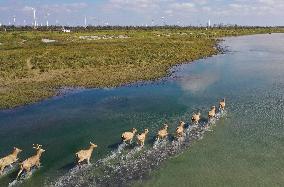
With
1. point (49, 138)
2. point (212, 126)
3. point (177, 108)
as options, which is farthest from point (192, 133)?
point (49, 138)

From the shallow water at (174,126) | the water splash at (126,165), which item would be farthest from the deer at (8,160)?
the water splash at (126,165)

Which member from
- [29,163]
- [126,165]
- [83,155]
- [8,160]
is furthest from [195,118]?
[8,160]

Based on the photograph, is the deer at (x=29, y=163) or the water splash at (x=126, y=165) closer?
the water splash at (x=126, y=165)

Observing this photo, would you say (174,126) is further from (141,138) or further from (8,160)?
(8,160)

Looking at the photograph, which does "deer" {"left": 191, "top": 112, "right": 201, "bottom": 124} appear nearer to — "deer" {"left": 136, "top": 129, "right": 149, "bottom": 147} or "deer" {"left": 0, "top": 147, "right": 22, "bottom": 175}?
"deer" {"left": 136, "top": 129, "right": 149, "bottom": 147}

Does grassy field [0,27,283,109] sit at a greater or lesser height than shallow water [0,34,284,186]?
greater

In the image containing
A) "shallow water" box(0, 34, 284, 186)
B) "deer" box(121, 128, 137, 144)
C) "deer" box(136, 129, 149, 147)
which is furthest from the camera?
"deer" box(121, 128, 137, 144)

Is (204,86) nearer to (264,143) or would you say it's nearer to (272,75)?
(272,75)

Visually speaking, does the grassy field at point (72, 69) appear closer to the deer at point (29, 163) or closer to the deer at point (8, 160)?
the deer at point (8, 160)

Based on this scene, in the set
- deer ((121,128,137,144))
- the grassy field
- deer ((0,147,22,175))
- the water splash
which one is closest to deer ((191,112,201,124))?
Answer: the water splash
